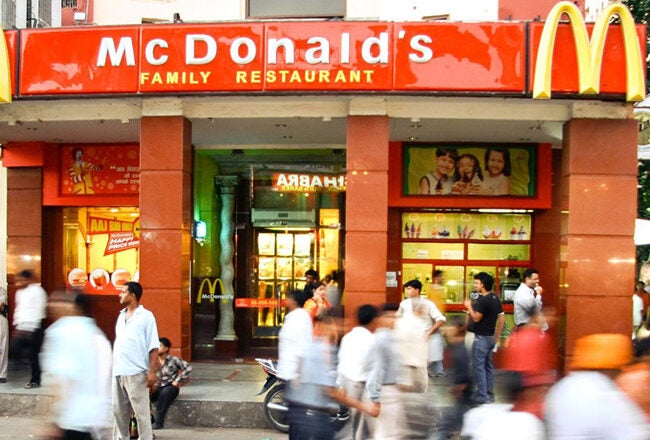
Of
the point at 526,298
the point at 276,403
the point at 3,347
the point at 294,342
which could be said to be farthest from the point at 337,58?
the point at 3,347

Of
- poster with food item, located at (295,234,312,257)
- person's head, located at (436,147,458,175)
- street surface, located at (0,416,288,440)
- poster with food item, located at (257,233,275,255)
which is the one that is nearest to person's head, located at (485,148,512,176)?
person's head, located at (436,147,458,175)

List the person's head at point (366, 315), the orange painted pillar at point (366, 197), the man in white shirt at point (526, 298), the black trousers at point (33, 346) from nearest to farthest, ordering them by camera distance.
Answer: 1. the person's head at point (366, 315)
2. the man in white shirt at point (526, 298)
3. the orange painted pillar at point (366, 197)
4. the black trousers at point (33, 346)

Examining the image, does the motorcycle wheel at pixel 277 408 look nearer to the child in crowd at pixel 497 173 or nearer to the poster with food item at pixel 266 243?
the poster with food item at pixel 266 243

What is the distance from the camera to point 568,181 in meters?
11.3

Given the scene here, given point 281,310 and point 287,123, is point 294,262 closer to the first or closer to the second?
point 281,310

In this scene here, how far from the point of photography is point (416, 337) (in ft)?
26.4

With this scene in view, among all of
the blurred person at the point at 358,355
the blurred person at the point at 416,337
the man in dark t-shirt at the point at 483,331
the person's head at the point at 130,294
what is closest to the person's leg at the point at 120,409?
the person's head at the point at 130,294

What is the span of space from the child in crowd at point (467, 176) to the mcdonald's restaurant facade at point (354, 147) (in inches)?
1.5

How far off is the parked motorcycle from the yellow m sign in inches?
200

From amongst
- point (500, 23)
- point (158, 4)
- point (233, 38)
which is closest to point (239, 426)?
point (233, 38)

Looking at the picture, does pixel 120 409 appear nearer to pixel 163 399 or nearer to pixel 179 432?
pixel 163 399

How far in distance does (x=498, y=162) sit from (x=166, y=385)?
24.0 ft

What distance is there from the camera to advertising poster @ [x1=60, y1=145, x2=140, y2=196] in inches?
574

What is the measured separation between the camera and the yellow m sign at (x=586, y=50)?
402 inches
